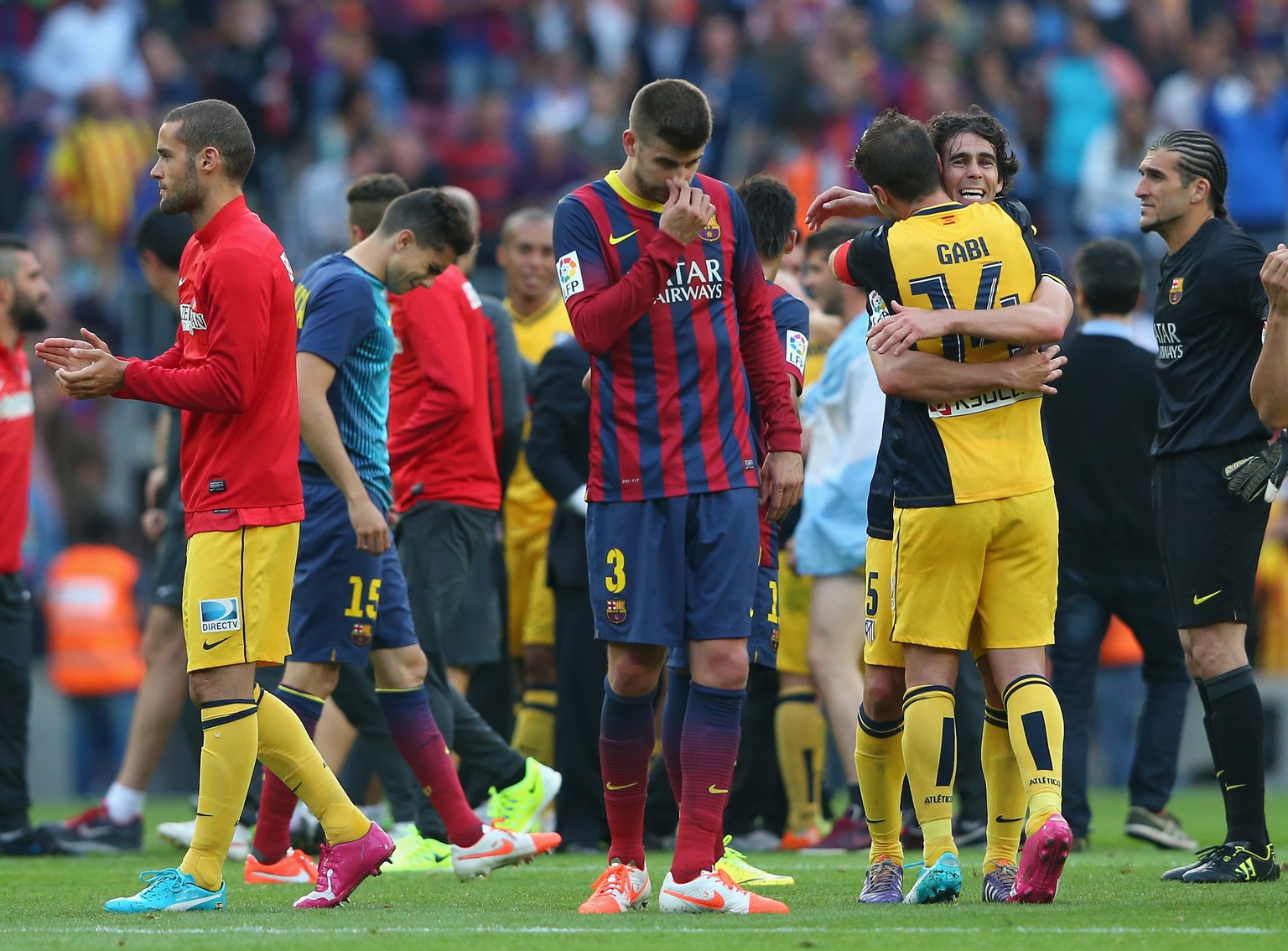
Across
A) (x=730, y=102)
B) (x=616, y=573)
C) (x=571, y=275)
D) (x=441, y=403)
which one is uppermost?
(x=730, y=102)

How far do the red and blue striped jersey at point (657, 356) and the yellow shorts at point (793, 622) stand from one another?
9.83ft

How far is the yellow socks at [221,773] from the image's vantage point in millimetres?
5824

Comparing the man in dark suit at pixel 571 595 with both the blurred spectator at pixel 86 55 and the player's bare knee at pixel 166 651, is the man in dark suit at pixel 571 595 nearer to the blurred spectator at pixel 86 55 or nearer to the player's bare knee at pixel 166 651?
the player's bare knee at pixel 166 651

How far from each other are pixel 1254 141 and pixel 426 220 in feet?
37.2

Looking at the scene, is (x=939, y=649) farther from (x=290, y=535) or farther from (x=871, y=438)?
(x=871, y=438)

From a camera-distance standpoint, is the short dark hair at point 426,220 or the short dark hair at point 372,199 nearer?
the short dark hair at point 426,220

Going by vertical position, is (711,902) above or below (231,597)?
below

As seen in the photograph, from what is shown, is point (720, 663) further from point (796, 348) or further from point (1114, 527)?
point (1114, 527)

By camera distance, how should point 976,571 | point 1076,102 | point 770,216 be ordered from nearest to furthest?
point 976,571
point 770,216
point 1076,102

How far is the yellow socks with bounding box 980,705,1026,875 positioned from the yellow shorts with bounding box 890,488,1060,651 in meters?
0.38

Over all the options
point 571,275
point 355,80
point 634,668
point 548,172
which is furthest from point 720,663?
point 355,80

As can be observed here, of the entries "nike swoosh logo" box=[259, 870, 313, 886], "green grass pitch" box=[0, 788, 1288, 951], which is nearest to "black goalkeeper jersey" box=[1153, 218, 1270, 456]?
"green grass pitch" box=[0, 788, 1288, 951]

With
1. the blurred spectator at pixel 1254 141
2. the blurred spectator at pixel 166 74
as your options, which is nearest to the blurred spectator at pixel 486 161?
the blurred spectator at pixel 166 74

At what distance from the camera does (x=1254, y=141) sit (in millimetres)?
16484
